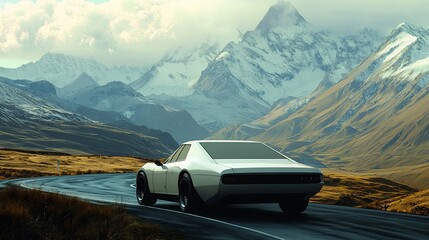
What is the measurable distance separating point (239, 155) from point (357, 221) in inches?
136

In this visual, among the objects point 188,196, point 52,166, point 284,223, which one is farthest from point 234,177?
point 52,166

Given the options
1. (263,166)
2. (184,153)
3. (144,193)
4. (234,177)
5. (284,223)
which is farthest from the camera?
(144,193)

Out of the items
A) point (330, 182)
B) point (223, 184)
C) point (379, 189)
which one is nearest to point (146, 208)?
point (223, 184)

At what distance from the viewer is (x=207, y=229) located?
14672 millimetres

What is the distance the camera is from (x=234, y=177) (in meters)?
16.6

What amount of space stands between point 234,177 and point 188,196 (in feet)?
5.61

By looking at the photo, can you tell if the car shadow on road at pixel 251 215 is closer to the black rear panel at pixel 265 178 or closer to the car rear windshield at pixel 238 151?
the black rear panel at pixel 265 178

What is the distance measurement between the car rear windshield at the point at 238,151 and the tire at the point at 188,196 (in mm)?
920

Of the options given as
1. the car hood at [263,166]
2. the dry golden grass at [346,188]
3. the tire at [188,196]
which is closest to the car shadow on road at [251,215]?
the tire at [188,196]

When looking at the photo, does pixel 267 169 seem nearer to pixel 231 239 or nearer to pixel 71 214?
pixel 231 239

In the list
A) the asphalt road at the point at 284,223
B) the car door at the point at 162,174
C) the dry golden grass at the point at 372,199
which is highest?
the car door at the point at 162,174

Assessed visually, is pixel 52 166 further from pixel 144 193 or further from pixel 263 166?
pixel 263 166

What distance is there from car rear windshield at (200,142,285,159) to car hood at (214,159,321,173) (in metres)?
0.47

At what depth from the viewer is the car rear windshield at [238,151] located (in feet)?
59.7
